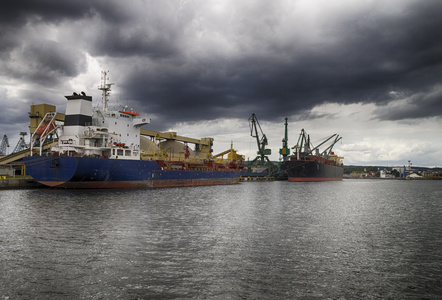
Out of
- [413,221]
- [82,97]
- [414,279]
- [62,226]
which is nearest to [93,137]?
[82,97]

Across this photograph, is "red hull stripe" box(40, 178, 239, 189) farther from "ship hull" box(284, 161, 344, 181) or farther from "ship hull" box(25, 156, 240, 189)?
"ship hull" box(284, 161, 344, 181)

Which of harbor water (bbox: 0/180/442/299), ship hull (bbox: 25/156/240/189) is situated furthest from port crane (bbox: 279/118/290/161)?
harbor water (bbox: 0/180/442/299)

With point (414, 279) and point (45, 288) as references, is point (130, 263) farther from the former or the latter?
point (414, 279)

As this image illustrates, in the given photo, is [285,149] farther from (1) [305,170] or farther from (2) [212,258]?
(2) [212,258]

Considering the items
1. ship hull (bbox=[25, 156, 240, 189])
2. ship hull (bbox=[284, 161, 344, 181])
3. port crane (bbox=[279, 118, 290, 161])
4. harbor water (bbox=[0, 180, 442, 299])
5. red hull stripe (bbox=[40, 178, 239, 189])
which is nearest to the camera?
harbor water (bbox=[0, 180, 442, 299])

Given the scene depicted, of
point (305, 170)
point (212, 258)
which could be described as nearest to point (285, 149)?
point (305, 170)

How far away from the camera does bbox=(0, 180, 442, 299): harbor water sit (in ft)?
27.1

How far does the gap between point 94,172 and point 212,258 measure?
97.3 ft

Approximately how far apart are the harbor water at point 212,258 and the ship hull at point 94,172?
16139 millimetres

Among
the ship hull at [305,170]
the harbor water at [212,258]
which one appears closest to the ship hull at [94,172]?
the harbor water at [212,258]

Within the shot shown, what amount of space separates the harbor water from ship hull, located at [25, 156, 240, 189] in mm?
16139

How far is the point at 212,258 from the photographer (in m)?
Answer: 11.2

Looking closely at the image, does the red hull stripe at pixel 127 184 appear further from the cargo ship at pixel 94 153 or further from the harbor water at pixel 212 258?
the harbor water at pixel 212 258

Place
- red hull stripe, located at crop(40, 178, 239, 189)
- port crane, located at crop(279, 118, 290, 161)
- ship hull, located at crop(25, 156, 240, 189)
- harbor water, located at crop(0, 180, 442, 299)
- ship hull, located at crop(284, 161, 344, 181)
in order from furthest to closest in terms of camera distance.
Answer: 1. port crane, located at crop(279, 118, 290, 161)
2. ship hull, located at crop(284, 161, 344, 181)
3. red hull stripe, located at crop(40, 178, 239, 189)
4. ship hull, located at crop(25, 156, 240, 189)
5. harbor water, located at crop(0, 180, 442, 299)
